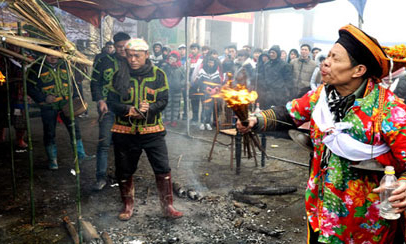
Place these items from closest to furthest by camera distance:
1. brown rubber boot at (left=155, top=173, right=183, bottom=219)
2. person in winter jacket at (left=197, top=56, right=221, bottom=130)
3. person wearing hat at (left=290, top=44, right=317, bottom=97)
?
brown rubber boot at (left=155, top=173, right=183, bottom=219)
person wearing hat at (left=290, top=44, right=317, bottom=97)
person in winter jacket at (left=197, top=56, right=221, bottom=130)

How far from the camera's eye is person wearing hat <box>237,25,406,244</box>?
219 centimetres

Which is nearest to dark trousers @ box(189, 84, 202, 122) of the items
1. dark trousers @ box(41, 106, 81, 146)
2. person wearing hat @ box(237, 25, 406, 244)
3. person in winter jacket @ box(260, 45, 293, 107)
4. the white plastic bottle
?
person in winter jacket @ box(260, 45, 293, 107)

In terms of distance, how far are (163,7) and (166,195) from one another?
4775mm

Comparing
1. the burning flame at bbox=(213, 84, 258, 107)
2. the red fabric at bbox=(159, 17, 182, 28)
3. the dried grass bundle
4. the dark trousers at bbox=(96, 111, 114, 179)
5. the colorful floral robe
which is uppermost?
the red fabric at bbox=(159, 17, 182, 28)

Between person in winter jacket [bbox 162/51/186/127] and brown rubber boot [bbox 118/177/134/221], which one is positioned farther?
person in winter jacket [bbox 162/51/186/127]

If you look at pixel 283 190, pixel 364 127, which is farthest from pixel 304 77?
pixel 364 127

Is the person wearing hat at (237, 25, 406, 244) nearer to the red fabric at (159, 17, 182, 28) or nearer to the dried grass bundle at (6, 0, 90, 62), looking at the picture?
the dried grass bundle at (6, 0, 90, 62)

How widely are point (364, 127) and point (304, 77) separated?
7200 mm

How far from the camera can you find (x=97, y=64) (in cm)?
529

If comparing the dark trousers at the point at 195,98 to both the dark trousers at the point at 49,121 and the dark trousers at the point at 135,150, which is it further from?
the dark trousers at the point at 135,150

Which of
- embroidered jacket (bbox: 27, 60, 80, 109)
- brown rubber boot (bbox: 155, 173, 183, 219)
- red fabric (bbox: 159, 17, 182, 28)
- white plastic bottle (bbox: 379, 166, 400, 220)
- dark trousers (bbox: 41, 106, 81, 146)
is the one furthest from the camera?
red fabric (bbox: 159, 17, 182, 28)

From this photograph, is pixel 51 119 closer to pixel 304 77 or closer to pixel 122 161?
pixel 122 161

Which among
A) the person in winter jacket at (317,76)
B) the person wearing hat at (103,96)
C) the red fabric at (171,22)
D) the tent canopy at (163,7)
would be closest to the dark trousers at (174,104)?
the red fabric at (171,22)

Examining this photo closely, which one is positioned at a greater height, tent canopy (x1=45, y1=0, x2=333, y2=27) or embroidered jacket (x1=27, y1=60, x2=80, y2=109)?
tent canopy (x1=45, y1=0, x2=333, y2=27)
